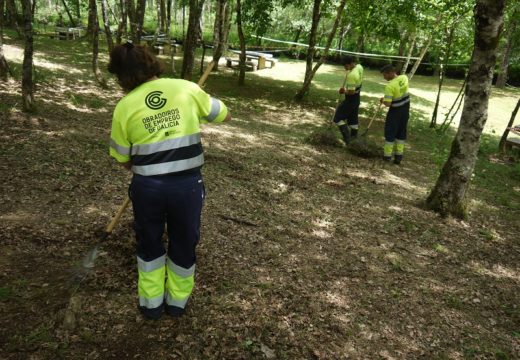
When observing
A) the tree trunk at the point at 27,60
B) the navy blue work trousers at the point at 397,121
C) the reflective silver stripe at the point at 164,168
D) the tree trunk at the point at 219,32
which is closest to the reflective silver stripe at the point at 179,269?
the reflective silver stripe at the point at 164,168

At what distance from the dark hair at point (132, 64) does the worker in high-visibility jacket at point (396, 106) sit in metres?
6.46

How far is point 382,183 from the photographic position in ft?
24.5

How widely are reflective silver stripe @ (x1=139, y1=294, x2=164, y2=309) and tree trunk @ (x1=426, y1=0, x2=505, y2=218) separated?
4894mm

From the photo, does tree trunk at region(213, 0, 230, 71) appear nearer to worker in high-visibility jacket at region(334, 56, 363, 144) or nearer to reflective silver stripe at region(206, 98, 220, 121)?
worker in high-visibility jacket at region(334, 56, 363, 144)

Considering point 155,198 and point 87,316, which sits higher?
point 155,198

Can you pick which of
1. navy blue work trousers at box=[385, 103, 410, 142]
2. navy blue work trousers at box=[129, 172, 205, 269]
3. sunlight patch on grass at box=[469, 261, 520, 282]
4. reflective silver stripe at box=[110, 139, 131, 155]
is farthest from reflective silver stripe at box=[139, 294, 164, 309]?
navy blue work trousers at box=[385, 103, 410, 142]

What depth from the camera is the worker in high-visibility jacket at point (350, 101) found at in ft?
30.1

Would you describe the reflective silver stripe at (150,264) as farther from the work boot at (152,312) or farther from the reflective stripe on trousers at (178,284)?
the work boot at (152,312)

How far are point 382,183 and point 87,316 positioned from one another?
5951 mm

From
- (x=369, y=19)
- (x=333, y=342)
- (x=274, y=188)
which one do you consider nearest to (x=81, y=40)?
(x=369, y=19)

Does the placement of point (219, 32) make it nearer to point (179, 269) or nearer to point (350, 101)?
point (350, 101)

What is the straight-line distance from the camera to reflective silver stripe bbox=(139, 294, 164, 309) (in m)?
3.21

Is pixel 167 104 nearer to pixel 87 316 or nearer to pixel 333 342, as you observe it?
pixel 87 316

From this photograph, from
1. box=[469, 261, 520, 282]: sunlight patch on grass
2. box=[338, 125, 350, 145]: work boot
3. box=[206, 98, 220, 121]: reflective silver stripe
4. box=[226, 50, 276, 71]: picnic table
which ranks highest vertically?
box=[226, 50, 276, 71]: picnic table
